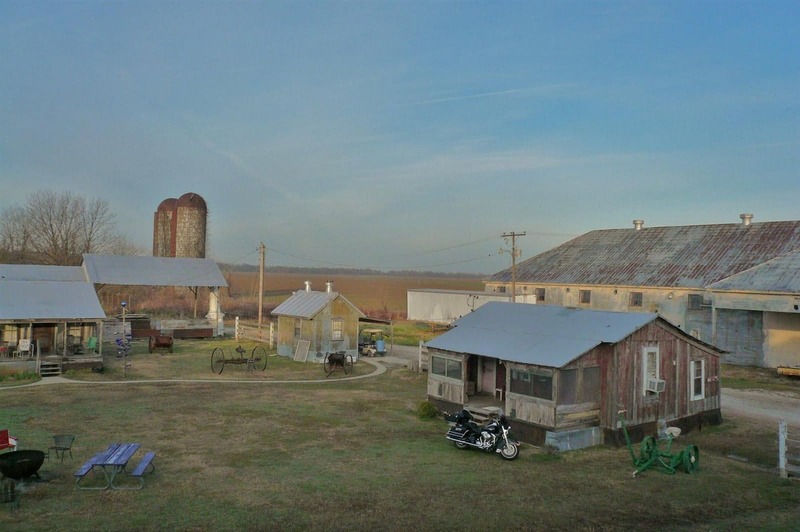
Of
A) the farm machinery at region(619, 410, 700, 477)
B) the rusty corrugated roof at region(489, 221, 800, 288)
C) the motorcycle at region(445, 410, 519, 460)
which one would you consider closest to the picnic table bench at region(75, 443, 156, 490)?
the motorcycle at region(445, 410, 519, 460)

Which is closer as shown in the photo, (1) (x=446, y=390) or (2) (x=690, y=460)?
(2) (x=690, y=460)

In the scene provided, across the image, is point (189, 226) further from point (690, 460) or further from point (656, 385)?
point (690, 460)

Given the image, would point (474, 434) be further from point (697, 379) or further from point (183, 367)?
point (183, 367)

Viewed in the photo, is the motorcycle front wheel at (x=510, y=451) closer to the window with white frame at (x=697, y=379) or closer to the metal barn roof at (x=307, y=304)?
the window with white frame at (x=697, y=379)

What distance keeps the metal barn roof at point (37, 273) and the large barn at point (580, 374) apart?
27130 millimetres

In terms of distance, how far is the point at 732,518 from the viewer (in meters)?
11.6

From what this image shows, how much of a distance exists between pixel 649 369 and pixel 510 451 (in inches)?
211

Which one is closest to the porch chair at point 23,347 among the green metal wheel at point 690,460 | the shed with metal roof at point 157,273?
the shed with metal roof at point 157,273

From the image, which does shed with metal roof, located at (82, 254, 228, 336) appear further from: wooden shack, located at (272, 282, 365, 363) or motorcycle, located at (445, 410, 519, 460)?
motorcycle, located at (445, 410, 519, 460)

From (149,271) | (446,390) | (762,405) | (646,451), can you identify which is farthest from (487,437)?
(149,271)

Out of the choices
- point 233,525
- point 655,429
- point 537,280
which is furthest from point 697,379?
point 537,280

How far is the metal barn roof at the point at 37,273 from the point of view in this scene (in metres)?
34.8

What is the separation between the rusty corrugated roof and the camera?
122ft

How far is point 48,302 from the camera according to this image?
2892cm
